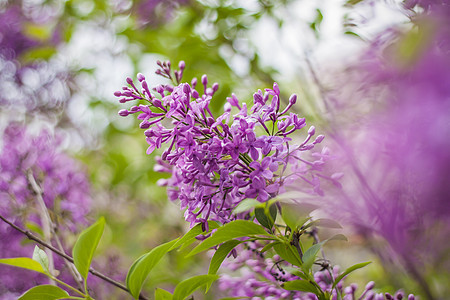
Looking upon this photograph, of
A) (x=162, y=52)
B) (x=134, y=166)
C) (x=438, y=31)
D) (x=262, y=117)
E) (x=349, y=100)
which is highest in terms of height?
(x=438, y=31)

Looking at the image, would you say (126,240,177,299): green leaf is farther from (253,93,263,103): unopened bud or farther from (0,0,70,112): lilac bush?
(0,0,70,112): lilac bush

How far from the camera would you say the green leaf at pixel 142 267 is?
617 millimetres

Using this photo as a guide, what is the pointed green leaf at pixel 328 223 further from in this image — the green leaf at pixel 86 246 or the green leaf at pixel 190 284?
the green leaf at pixel 86 246

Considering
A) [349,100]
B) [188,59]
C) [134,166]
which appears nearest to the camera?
[349,100]

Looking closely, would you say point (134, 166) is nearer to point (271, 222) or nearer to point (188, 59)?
point (188, 59)

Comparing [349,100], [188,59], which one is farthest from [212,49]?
[349,100]

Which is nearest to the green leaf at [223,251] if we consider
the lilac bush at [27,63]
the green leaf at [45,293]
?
the green leaf at [45,293]

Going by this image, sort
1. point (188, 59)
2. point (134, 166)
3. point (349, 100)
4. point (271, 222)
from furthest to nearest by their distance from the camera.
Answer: point (134, 166) < point (188, 59) < point (271, 222) < point (349, 100)

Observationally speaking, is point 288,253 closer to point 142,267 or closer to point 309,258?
point 309,258

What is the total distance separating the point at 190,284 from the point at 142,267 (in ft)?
0.29

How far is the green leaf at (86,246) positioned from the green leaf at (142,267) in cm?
7

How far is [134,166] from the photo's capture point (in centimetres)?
187

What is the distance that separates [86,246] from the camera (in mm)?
620

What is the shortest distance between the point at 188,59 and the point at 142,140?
798mm
